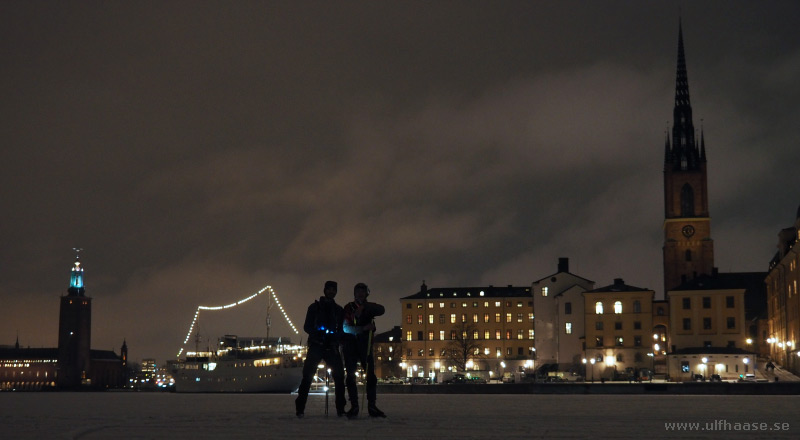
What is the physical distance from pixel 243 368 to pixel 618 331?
40.0m

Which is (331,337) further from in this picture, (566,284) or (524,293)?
(524,293)

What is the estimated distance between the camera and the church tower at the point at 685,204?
158625 mm

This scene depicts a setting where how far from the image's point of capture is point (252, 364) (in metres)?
98.1

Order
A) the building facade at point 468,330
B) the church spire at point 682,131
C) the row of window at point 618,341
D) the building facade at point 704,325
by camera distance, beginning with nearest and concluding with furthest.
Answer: the building facade at point 704,325 → the row of window at point 618,341 → the building facade at point 468,330 → the church spire at point 682,131

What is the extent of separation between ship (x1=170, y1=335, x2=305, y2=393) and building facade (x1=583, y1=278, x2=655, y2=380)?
104 feet

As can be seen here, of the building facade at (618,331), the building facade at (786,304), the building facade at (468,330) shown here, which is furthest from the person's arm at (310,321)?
the building facade at (468,330)

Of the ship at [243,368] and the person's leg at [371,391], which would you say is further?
the ship at [243,368]

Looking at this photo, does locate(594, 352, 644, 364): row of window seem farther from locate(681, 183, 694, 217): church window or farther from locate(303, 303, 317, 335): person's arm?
locate(303, 303, 317, 335): person's arm

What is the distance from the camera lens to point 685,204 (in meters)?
166

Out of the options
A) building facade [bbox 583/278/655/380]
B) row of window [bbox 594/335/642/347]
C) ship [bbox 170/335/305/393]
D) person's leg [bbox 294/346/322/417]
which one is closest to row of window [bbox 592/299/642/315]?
building facade [bbox 583/278/655/380]

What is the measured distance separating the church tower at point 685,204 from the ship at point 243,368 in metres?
74.4

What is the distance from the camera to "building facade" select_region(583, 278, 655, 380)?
103 metres

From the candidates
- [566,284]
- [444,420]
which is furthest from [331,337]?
[566,284]

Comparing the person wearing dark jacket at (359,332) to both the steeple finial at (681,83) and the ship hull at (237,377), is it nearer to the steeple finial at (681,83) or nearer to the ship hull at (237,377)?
the ship hull at (237,377)
